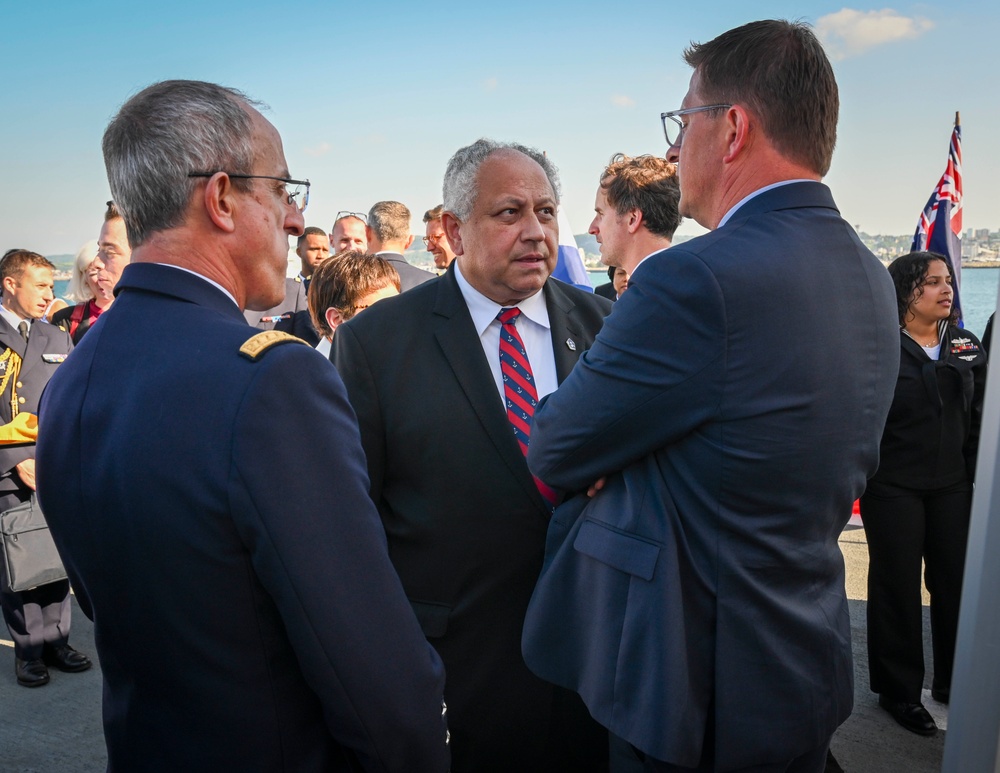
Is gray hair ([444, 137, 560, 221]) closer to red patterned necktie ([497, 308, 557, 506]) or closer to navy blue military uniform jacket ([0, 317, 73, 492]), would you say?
red patterned necktie ([497, 308, 557, 506])

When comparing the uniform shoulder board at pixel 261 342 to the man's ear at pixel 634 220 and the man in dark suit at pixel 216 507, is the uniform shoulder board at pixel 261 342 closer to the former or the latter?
the man in dark suit at pixel 216 507

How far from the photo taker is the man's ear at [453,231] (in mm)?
2482

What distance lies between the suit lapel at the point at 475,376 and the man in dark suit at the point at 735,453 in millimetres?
455

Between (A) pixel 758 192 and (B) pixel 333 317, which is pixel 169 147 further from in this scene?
(B) pixel 333 317

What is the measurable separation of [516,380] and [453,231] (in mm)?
571

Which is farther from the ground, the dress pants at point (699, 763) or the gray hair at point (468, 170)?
the gray hair at point (468, 170)

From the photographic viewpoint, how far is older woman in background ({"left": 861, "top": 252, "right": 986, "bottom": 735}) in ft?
11.9

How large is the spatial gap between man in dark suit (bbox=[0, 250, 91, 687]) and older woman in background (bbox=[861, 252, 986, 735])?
4096 millimetres


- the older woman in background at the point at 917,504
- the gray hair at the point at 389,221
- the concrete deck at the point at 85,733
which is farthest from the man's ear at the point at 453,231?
the gray hair at the point at 389,221

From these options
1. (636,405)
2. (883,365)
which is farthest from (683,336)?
(883,365)

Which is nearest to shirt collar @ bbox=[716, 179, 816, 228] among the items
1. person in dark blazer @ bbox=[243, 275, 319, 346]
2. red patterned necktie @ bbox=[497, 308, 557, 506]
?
red patterned necktie @ bbox=[497, 308, 557, 506]

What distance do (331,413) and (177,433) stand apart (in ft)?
0.70

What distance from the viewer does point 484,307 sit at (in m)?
2.36

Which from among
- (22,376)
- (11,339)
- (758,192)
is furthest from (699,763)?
(11,339)
